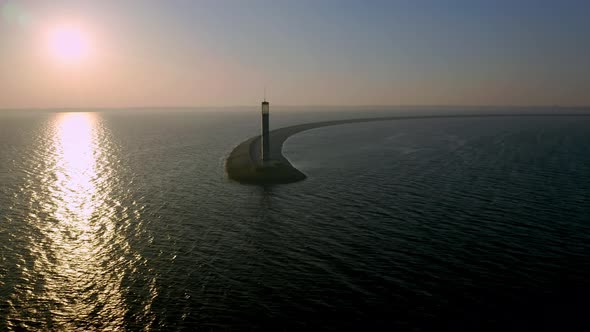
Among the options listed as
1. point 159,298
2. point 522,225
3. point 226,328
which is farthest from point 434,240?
point 159,298

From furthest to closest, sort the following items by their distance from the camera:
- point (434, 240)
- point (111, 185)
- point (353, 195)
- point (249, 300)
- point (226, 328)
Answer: point (111, 185)
point (353, 195)
point (434, 240)
point (249, 300)
point (226, 328)

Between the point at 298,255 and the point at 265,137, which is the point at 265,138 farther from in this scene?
the point at 298,255

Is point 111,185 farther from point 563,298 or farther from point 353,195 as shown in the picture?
point 563,298

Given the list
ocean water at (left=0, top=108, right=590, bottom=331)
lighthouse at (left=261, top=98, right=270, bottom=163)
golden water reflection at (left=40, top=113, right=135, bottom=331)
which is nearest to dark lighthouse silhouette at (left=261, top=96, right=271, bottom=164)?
lighthouse at (left=261, top=98, right=270, bottom=163)

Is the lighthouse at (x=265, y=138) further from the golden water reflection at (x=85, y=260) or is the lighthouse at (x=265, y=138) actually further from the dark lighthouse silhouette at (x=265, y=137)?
the golden water reflection at (x=85, y=260)

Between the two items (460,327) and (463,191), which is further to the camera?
(463,191)

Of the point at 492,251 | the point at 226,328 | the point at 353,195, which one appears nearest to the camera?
the point at 226,328

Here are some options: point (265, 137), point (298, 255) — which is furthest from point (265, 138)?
point (298, 255)
